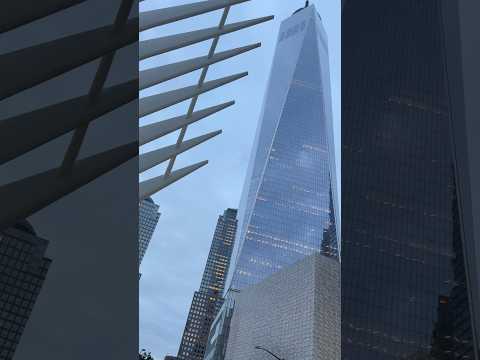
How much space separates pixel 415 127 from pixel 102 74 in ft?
324

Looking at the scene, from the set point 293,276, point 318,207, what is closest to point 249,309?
point 293,276

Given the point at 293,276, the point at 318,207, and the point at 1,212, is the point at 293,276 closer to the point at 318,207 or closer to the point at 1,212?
the point at 318,207

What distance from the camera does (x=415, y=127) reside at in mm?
93000

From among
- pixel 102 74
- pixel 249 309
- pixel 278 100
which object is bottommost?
pixel 102 74

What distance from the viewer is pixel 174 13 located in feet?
14.9

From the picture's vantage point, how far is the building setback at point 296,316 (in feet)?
225

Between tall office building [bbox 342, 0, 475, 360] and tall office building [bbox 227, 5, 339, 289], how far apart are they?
48.6m

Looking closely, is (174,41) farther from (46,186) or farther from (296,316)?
(296,316)

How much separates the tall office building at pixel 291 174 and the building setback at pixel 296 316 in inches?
1689

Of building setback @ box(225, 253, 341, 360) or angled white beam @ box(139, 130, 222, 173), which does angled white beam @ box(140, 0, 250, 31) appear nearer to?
angled white beam @ box(139, 130, 222, 173)

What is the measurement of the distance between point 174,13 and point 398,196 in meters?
82.9

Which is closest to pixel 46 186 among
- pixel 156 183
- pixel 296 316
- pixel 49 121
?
pixel 49 121

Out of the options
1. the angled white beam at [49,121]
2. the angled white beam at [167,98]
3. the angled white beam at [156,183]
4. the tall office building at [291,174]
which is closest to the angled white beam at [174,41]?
the angled white beam at [167,98]

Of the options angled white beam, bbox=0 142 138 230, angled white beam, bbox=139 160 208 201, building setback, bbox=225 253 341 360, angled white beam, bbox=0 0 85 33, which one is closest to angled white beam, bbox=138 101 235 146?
angled white beam, bbox=139 160 208 201
